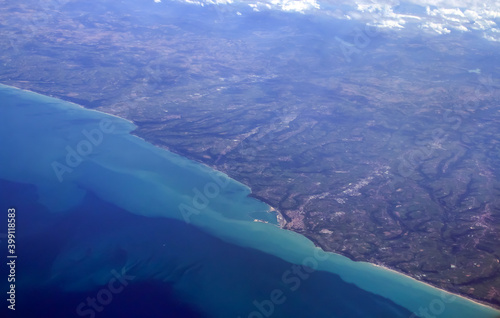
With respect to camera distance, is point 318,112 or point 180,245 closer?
point 180,245

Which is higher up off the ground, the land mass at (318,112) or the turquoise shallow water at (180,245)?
the turquoise shallow water at (180,245)

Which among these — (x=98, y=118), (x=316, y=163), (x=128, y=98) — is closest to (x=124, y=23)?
(x=128, y=98)

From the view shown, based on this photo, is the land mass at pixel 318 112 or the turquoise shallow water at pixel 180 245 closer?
the turquoise shallow water at pixel 180 245

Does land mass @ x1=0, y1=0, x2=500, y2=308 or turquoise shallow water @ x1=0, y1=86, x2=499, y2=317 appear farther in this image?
land mass @ x1=0, y1=0, x2=500, y2=308

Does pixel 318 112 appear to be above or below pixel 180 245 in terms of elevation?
below

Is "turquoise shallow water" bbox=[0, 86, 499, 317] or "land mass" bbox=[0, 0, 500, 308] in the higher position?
"turquoise shallow water" bbox=[0, 86, 499, 317]
